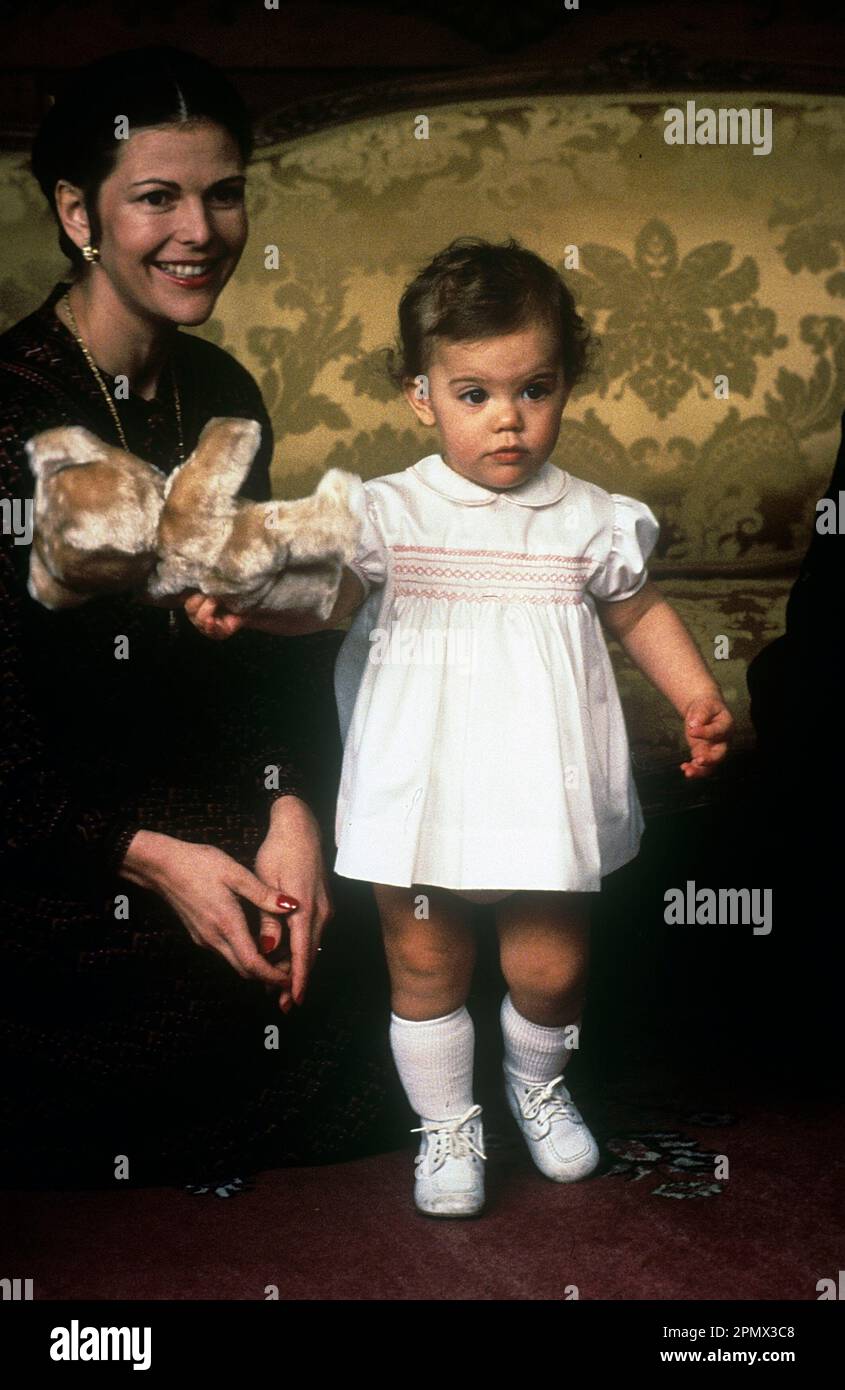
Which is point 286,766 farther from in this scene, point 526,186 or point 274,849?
point 526,186

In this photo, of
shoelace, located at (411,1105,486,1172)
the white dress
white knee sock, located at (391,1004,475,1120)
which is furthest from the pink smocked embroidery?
shoelace, located at (411,1105,486,1172)

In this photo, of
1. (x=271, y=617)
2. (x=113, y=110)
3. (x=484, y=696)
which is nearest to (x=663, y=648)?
(x=484, y=696)

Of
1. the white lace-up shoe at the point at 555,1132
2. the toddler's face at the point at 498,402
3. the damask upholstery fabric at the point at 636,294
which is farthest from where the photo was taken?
the damask upholstery fabric at the point at 636,294

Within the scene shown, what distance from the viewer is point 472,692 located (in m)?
1.61

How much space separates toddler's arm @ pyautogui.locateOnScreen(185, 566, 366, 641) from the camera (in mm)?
1496

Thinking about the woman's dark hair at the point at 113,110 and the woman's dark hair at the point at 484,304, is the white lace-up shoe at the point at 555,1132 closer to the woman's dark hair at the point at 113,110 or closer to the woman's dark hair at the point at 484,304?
the woman's dark hair at the point at 484,304

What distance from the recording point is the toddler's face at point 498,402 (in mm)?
1584

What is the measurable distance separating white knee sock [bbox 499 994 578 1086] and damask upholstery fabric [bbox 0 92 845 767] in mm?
341

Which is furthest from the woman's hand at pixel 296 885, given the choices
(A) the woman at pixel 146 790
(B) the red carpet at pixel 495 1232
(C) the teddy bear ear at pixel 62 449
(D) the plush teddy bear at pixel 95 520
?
(C) the teddy bear ear at pixel 62 449

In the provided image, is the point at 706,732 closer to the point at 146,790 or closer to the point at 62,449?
the point at 146,790

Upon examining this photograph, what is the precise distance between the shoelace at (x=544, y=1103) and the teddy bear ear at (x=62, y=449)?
825 mm

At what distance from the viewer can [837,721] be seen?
1877 millimetres

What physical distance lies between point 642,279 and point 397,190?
12.8 inches
